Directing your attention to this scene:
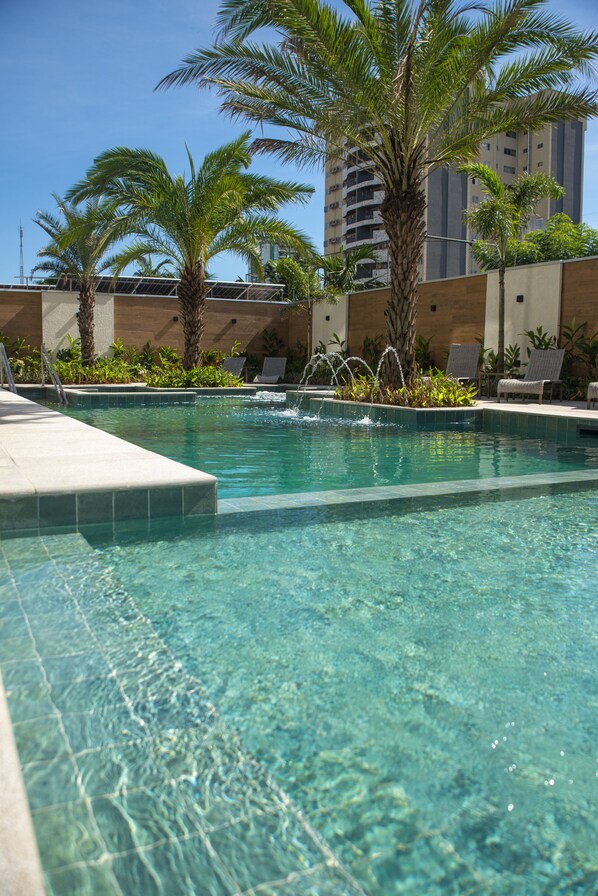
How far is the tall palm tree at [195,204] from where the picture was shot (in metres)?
16.4

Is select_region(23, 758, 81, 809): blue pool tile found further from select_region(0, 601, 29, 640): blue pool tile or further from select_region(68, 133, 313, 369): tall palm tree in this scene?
select_region(68, 133, 313, 369): tall palm tree

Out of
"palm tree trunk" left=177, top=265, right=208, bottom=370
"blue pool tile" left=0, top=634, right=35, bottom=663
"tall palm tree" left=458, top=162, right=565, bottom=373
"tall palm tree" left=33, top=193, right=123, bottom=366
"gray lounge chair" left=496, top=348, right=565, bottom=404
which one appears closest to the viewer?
"blue pool tile" left=0, top=634, right=35, bottom=663

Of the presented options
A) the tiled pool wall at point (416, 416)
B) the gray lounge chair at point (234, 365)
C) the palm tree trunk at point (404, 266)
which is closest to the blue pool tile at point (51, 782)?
the tiled pool wall at point (416, 416)

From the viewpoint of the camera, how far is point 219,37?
10.9 meters

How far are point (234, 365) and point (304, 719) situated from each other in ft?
70.3

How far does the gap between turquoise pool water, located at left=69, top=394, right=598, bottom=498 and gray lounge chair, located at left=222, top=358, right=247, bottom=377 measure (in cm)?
1012

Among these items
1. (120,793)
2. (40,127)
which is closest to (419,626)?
(120,793)

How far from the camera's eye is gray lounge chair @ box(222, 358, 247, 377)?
23045mm

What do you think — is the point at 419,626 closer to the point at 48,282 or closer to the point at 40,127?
the point at 40,127

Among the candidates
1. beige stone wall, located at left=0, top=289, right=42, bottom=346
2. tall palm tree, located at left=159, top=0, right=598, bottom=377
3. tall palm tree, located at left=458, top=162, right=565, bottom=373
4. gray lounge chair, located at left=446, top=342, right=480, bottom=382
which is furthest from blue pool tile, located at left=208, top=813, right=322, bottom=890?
beige stone wall, located at left=0, top=289, right=42, bottom=346

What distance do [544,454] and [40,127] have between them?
10.3 meters

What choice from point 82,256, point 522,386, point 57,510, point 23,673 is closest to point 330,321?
point 82,256

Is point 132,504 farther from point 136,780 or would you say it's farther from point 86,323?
point 86,323

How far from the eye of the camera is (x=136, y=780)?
1.78 m
